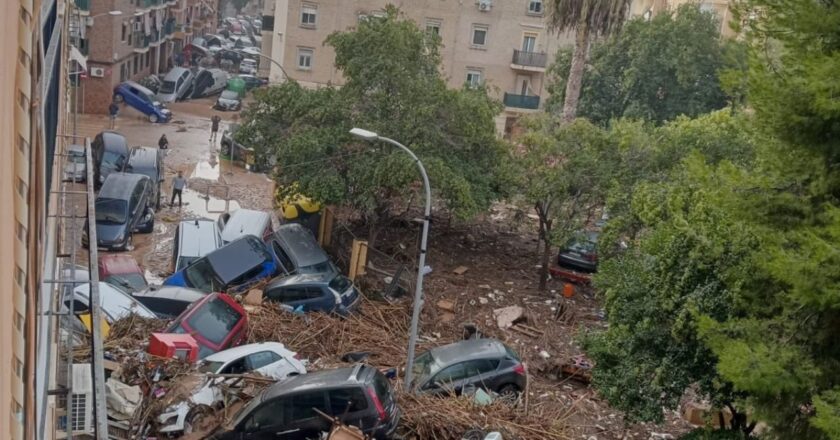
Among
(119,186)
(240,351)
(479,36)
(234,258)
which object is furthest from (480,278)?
(479,36)

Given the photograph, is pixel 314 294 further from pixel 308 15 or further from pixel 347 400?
pixel 308 15

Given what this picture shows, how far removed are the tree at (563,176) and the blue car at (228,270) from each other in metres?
6.85

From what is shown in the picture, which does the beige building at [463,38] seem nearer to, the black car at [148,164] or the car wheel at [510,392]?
the black car at [148,164]

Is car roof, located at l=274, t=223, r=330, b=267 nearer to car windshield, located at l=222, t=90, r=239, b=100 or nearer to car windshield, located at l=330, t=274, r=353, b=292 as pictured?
car windshield, located at l=330, t=274, r=353, b=292

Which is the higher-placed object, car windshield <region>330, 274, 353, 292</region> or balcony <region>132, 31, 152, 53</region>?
balcony <region>132, 31, 152, 53</region>

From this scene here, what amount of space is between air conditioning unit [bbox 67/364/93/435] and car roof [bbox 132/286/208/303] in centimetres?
697

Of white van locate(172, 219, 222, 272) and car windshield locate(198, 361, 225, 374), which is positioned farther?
white van locate(172, 219, 222, 272)

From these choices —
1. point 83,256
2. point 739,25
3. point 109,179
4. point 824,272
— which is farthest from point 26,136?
point 109,179

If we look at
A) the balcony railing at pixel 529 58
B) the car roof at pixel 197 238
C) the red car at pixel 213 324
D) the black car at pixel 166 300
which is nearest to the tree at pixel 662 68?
the balcony railing at pixel 529 58

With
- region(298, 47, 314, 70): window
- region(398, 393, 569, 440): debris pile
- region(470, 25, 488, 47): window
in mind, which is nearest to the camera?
region(398, 393, 569, 440): debris pile

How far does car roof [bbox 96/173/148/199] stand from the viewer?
75.6 feet

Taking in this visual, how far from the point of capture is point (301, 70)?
4047 cm

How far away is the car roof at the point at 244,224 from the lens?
22094 mm

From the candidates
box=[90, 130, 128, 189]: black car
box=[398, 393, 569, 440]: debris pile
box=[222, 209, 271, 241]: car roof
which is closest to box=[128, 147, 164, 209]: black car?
box=[90, 130, 128, 189]: black car
